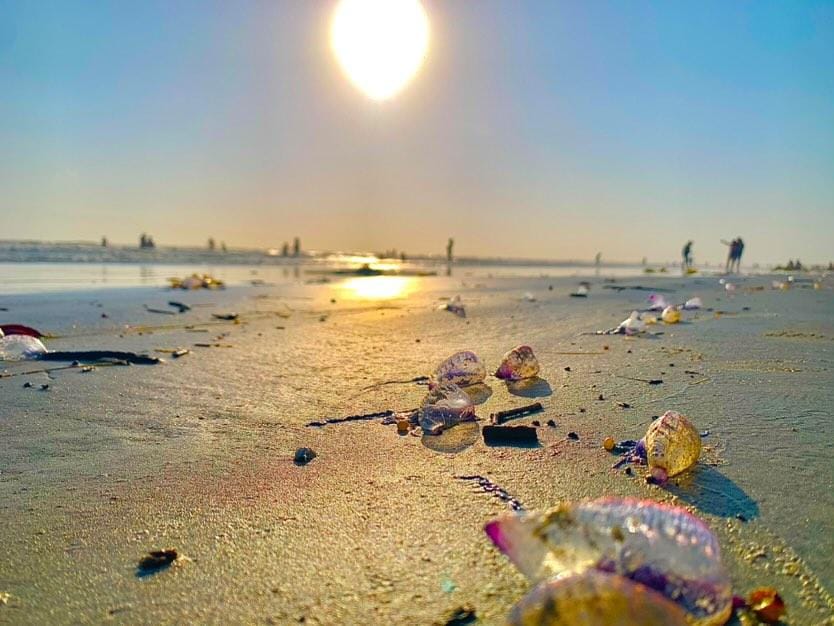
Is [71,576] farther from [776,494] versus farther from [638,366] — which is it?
[638,366]

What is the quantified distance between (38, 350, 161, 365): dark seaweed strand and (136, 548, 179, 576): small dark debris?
253 cm

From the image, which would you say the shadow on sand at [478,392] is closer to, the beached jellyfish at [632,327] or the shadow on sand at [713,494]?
the shadow on sand at [713,494]

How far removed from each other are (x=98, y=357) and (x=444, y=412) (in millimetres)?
2654

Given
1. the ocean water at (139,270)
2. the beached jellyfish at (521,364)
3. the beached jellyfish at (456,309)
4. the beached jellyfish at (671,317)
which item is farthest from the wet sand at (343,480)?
the ocean water at (139,270)

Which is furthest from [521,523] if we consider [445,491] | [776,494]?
[776,494]

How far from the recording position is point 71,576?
1.23m

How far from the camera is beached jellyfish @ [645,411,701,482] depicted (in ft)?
5.44

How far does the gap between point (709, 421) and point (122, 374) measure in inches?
123

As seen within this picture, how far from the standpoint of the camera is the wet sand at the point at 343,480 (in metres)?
1.15

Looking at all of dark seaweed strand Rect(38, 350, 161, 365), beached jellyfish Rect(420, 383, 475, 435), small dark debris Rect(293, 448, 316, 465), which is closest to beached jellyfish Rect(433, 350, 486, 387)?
beached jellyfish Rect(420, 383, 475, 435)

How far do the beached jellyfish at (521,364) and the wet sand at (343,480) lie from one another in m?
0.13

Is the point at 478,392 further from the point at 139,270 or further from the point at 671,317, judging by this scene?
the point at 139,270

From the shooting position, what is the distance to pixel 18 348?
3.61m

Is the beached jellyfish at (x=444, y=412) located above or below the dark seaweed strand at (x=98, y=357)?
above
